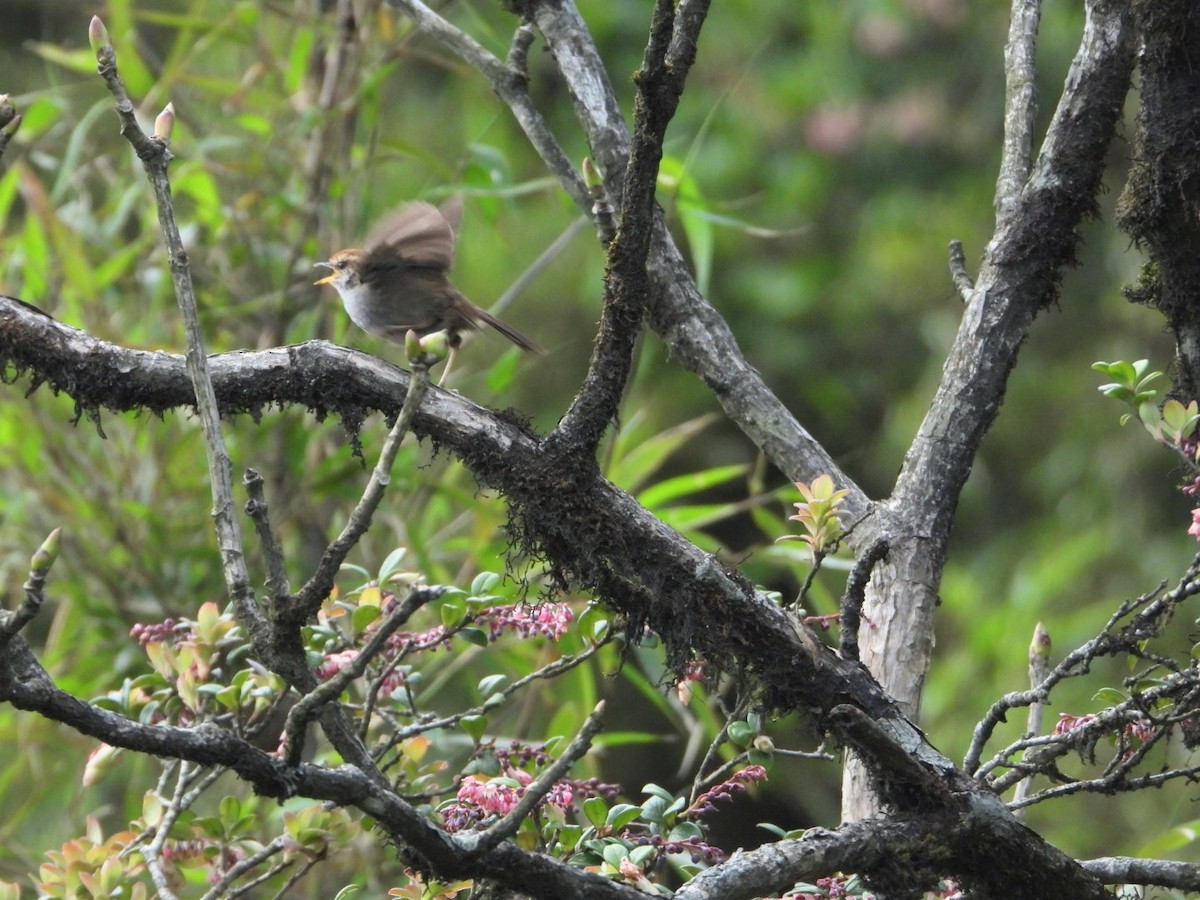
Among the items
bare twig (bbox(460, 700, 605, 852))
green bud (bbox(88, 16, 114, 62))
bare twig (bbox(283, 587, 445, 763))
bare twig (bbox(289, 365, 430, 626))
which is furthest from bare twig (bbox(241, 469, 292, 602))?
green bud (bbox(88, 16, 114, 62))

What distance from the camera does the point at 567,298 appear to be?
773cm

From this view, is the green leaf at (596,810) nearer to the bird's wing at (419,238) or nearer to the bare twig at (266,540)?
the bare twig at (266,540)

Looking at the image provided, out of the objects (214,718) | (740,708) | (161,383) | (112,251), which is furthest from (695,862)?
(112,251)

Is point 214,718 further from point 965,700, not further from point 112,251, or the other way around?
point 965,700

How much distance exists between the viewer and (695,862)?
1.91 meters

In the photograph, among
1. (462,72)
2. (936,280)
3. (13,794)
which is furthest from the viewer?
(936,280)

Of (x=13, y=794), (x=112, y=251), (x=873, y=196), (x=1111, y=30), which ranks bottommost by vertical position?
(x=13, y=794)

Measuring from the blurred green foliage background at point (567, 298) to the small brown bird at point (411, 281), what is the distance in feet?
Answer: 0.87

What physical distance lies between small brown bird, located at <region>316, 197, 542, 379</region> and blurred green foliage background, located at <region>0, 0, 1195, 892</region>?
0.27 m

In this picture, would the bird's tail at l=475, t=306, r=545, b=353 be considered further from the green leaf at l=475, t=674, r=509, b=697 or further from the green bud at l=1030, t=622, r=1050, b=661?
the green bud at l=1030, t=622, r=1050, b=661

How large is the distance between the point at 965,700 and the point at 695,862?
4638mm

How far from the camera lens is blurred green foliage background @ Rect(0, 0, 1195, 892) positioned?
12.6ft

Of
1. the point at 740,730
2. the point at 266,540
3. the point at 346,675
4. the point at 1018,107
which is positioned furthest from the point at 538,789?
the point at 1018,107

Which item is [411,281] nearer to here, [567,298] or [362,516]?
[362,516]
